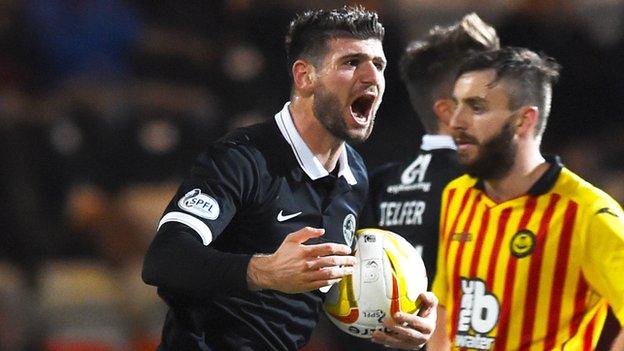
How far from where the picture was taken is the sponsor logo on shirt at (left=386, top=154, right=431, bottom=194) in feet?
14.4

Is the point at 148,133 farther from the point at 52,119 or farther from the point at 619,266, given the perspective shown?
the point at 619,266

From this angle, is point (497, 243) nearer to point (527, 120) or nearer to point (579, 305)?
point (579, 305)

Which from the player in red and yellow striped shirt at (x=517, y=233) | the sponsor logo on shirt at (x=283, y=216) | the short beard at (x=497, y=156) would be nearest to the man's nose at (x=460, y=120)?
the player in red and yellow striped shirt at (x=517, y=233)

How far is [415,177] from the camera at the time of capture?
4434 millimetres

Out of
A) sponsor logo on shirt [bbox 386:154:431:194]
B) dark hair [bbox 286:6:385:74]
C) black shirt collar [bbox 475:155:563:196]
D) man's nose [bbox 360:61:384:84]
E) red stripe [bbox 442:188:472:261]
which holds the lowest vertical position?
red stripe [bbox 442:188:472:261]

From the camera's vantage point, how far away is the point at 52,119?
22.5 feet

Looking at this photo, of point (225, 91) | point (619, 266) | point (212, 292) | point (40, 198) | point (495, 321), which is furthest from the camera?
point (225, 91)

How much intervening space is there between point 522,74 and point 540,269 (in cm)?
74

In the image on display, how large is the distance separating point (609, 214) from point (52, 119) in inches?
161

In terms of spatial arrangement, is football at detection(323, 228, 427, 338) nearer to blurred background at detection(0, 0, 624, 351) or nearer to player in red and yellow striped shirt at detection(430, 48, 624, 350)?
player in red and yellow striped shirt at detection(430, 48, 624, 350)

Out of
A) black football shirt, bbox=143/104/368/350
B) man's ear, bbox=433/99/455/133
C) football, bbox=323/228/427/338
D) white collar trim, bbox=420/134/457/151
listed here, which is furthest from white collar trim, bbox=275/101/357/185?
man's ear, bbox=433/99/455/133

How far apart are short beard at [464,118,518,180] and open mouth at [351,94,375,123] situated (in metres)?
0.60

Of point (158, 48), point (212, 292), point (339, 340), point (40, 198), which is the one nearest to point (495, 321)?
point (212, 292)

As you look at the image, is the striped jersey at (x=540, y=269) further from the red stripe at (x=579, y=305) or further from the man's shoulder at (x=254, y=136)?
the man's shoulder at (x=254, y=136)
